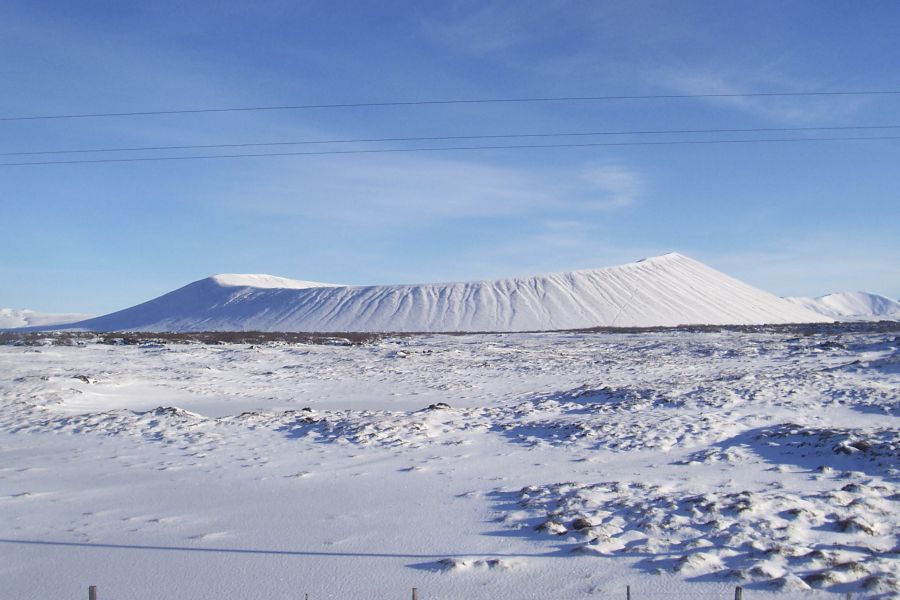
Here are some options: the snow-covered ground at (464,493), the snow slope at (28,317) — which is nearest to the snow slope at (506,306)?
the snow-covered ground at (464,493)

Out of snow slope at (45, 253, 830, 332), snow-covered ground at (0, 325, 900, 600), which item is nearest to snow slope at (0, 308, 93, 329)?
snow slope at (45, 253, 830, 332)

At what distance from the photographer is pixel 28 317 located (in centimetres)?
16575

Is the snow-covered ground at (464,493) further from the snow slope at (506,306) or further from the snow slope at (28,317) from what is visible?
the snow slope at (28,317)

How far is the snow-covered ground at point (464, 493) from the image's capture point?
529 centimetres

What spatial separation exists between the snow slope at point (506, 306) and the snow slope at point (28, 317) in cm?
6656

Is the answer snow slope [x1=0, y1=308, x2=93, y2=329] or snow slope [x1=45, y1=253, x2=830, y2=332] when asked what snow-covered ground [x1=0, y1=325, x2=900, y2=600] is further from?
snow slope [x1=0, y1=308, x2=93, y2=329]

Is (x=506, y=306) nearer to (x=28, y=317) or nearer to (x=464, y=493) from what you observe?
(x=464, y=493)

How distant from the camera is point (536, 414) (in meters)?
13.6

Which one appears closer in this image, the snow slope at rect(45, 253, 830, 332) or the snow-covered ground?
the snow-covered ground

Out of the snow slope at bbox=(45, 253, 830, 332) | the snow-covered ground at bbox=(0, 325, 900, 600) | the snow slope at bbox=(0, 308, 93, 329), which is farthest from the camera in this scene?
the snow slope at bbox=(0, 308, 93, 329)

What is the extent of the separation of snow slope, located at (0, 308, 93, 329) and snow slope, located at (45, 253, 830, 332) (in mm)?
66560

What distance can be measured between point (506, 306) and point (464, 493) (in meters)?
74.5

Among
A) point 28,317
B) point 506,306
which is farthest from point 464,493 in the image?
point 28,317

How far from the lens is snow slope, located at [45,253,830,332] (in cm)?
7712
